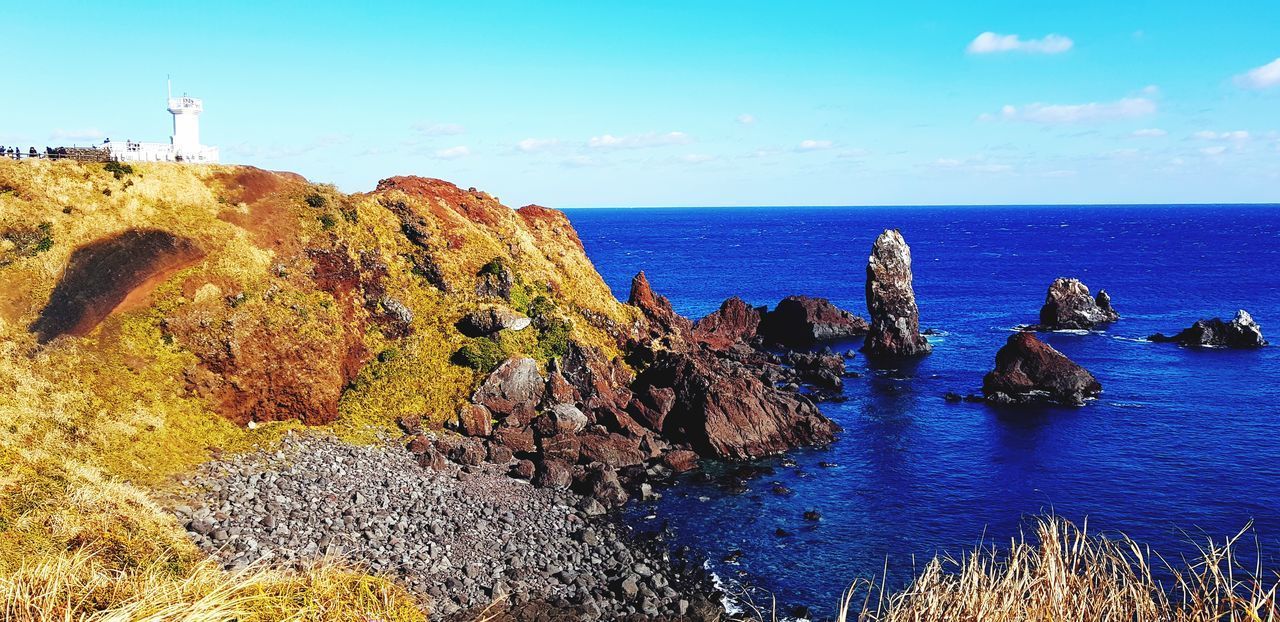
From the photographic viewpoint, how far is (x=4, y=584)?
1213cm

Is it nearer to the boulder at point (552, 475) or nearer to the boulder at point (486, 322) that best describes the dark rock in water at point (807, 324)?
the boulder at point (486, 322)

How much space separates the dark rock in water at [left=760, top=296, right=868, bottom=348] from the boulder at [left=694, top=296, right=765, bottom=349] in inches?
66.1

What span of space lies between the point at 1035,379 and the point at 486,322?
45.1m

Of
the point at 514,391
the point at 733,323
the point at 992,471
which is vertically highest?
the point at 514,391

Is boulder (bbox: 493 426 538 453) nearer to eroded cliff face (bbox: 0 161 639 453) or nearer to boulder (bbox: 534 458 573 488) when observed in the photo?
boulder (bbox: 534 458 573 488)

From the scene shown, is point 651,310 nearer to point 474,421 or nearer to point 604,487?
point 474,421

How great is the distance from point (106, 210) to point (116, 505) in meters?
28.3

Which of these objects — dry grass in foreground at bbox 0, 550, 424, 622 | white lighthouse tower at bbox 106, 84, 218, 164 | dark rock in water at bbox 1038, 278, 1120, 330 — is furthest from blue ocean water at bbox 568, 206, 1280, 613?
white lighthouse tower at bbox 106, 84, 218, 164

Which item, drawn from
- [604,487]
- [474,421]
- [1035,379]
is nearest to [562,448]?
[604,487]

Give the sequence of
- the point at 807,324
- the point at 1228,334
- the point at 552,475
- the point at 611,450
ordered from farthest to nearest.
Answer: the point at 807,324 → the point at 1228,334 → the point at 611,450 → the point at 552,475

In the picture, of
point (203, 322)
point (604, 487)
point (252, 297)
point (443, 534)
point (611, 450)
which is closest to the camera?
point (443, 534)

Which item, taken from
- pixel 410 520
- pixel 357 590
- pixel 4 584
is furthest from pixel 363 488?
pixel 4 584

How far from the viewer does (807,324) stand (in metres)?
97.8

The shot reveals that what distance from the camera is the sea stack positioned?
88.0m
